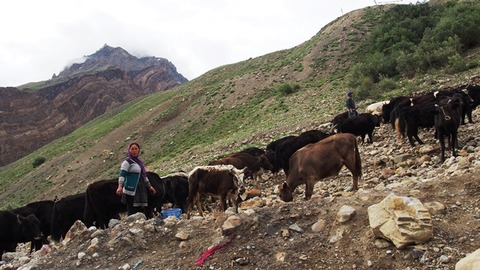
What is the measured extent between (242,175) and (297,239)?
534 cm

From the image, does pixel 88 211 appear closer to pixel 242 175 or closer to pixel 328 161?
pixel 242 175

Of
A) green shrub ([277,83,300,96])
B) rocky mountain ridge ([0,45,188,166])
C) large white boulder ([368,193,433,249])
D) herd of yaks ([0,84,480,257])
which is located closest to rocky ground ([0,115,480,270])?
large white boulder ([368,193,433,249])

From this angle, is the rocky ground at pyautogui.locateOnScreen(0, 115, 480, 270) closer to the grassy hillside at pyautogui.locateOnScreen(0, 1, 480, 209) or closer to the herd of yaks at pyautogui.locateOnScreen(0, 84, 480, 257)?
the herd of yaks at pyautogui.locateOnScreen(0, 84, 480, 257)

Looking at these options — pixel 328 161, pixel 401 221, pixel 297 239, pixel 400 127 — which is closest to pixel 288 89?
pixel 400 127

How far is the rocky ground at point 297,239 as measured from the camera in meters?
5.16

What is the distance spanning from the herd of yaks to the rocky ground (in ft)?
8.19

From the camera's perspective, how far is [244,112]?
34625mm

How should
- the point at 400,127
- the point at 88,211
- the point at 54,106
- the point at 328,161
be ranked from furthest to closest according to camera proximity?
the point at 54,106 < the point at 400,127 < the point at 88,211 < the point at 328,161

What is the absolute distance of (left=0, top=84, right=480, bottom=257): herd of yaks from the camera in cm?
947

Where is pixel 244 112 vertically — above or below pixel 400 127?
above

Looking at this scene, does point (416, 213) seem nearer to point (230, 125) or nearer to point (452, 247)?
point (452, 247)

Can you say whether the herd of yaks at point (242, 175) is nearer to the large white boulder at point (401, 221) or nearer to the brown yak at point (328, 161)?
the brown yak at point (328, 161)

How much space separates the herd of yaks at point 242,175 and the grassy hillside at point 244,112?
5910 millimetres

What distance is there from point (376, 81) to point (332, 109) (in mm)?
7249
